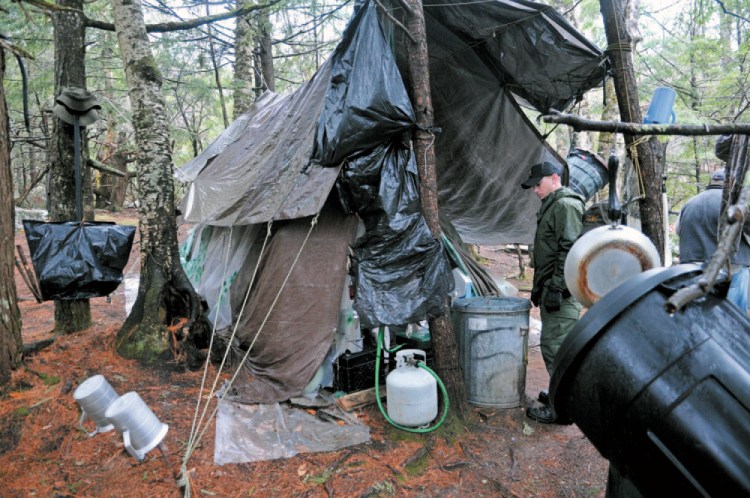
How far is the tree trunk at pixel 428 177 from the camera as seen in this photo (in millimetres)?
3871

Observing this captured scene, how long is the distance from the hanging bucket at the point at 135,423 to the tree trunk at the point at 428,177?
219 centimetres

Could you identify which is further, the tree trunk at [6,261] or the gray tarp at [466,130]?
the gray tarp at [466,130]

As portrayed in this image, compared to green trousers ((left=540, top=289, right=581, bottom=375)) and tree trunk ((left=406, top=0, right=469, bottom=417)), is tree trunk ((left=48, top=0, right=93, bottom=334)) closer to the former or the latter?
tree trunk ((left=406, top=0, right=469, bottom=417))

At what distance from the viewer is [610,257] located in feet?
6.51

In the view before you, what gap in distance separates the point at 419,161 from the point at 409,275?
96cm

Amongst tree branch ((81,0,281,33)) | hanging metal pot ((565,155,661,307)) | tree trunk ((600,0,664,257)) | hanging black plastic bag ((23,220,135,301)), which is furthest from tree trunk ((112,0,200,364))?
tree trunk ((600,0,664,257))

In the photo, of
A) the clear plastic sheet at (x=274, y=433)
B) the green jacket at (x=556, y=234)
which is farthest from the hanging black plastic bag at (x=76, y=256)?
the green jacket at (x=556, y=234)

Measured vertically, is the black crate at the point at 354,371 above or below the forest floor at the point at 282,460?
above

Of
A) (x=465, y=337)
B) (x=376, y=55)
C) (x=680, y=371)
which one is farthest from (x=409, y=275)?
(x=680, y=371)

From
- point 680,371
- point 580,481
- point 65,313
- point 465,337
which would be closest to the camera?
point 680,371

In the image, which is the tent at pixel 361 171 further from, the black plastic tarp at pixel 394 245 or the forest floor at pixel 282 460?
the forest floor at pixel 282 460

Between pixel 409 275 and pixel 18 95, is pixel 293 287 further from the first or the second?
pixel 18 95

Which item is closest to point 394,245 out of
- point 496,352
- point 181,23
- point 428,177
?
point 428,177

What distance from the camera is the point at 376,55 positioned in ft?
12.8
